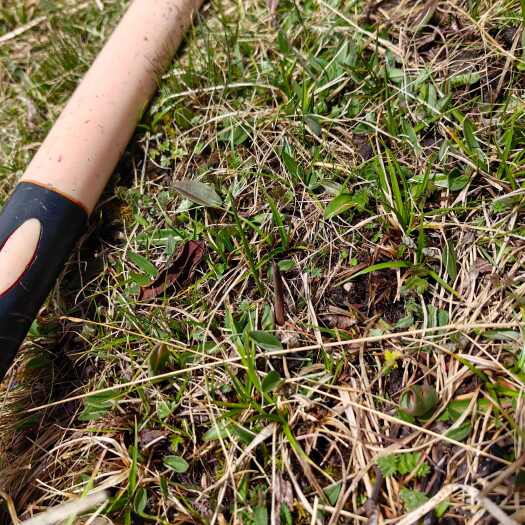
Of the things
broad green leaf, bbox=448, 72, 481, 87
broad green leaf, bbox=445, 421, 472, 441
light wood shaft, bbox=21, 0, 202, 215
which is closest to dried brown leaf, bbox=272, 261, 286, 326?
broad green leaf, bbox=445, 421, 472, 441

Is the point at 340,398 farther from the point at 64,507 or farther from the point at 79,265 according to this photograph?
the point at 79,265

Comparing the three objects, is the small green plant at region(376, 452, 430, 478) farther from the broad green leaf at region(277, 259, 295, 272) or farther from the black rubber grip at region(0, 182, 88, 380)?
the black rubber grip at region(0, 182, 88, 380)

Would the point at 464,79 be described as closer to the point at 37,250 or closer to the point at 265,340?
the point at 265,340

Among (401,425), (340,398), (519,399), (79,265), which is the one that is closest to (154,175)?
(79,265)

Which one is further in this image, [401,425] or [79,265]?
[79,265]

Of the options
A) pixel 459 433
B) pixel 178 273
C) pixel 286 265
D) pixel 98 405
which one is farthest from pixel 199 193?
pixel 459 433

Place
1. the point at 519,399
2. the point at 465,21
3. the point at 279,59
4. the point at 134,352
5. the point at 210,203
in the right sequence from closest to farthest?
the point at 519,399, the point at 134,352, the point at 210,203, the point at 465,21, the point at 279,59
